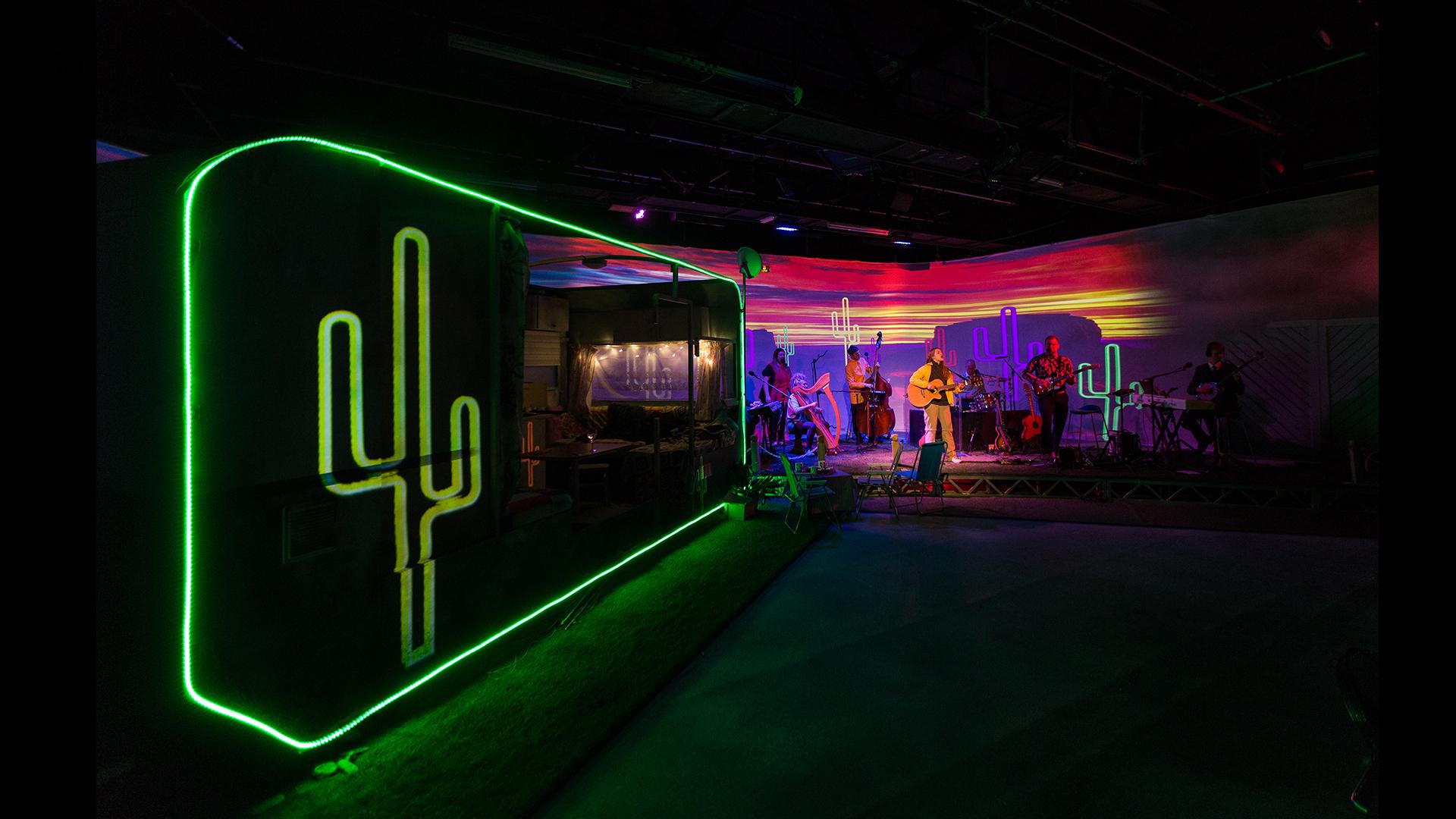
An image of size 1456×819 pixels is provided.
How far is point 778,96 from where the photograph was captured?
242 inches

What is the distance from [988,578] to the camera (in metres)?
5.25

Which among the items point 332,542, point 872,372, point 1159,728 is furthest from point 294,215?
point 872,372

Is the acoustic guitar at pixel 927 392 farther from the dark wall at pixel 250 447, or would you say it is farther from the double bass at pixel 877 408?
the dark wall at pixel 250 447

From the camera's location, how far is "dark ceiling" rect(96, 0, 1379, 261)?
16.9 feet

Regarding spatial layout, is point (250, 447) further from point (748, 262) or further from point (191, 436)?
point (748, 262)

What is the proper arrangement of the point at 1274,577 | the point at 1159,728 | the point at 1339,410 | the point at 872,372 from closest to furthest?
the point at 1159,728 < the point at 1274,577 < the point at 1339,410 < the point at 872,372

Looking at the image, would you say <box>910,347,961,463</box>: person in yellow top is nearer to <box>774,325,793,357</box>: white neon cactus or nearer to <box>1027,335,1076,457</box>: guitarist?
<box>1027,335,1076,457</box>: guitarist

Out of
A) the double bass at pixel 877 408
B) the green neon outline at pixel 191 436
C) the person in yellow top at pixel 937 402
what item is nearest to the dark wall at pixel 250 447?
the green neon outline at pixel 191 436

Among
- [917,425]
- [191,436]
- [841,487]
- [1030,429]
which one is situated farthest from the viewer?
[917,425]

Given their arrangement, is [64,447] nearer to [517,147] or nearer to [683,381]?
[517,147]

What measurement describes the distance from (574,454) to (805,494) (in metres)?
3.16

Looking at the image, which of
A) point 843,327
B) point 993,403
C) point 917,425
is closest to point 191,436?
point 993,403

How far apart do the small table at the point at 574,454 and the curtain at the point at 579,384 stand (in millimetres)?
3548

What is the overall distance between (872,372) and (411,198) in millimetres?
10415
